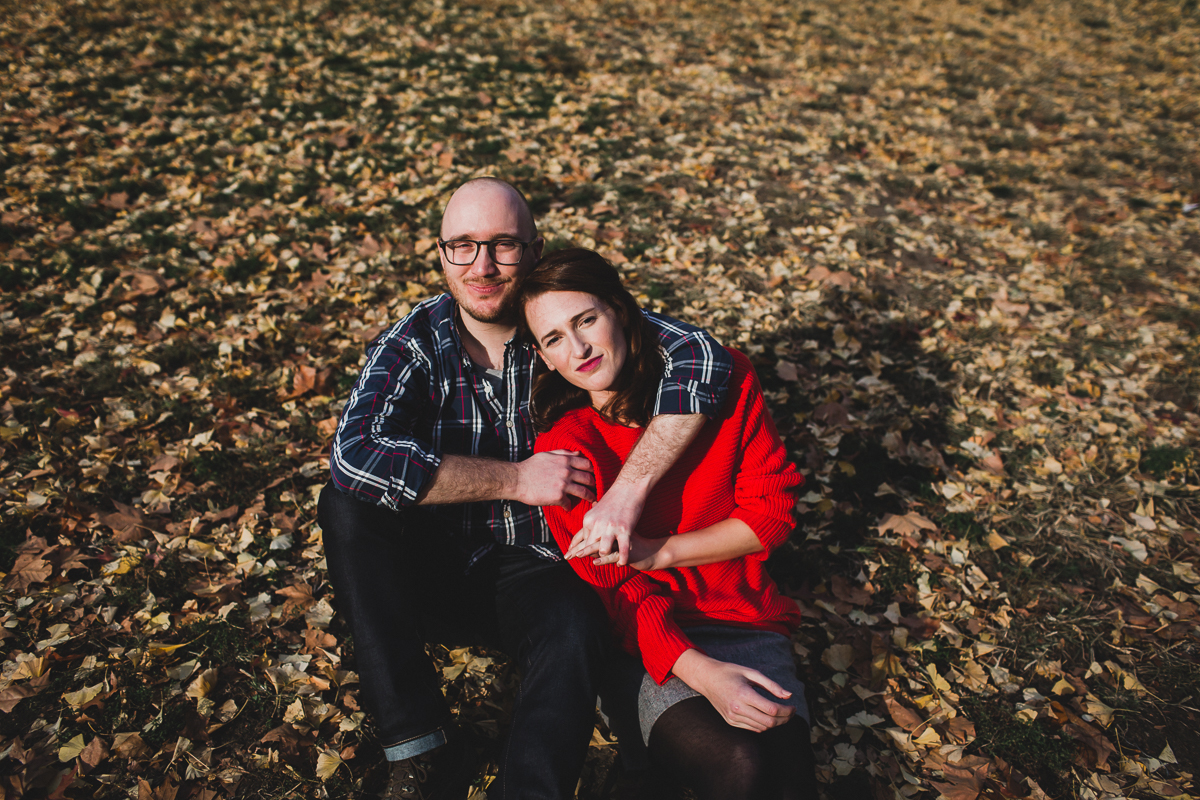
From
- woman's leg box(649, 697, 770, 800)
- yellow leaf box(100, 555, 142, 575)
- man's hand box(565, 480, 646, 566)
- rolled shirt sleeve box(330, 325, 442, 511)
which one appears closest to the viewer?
woman's leg box(649, 697, 770, 800)

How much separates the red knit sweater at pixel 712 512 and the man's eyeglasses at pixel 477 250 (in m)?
0.81

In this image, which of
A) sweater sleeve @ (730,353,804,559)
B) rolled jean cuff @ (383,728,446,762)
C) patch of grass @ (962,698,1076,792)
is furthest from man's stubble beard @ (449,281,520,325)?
patch of grass @ (962,698,1076,792)

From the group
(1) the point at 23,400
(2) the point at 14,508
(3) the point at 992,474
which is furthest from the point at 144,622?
(3) the point at 992,474

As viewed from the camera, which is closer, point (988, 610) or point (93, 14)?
point (988, 610)

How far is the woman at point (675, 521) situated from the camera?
2219 mm

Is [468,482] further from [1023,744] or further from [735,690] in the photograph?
[1023,744]

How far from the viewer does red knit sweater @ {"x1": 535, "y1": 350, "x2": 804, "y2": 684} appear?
8.07ft

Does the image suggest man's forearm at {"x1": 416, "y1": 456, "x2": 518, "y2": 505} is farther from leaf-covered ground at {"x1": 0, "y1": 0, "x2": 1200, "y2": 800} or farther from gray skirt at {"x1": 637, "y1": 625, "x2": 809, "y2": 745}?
leaf-covered ground at {"x1": 0, "y1": 0, "x2": 1200, "y2": 800}

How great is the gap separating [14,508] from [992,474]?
20.0 feet

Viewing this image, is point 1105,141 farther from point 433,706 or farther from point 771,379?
point 433,706

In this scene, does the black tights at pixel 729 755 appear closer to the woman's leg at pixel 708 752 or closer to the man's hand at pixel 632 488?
the woman's leg at pixel 708 752

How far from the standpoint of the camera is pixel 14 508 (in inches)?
140

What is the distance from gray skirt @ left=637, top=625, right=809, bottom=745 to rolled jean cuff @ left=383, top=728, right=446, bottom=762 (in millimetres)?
795

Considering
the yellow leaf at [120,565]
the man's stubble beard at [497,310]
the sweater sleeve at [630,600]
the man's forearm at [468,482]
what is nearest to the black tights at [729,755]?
the sweater sleeve at [630,600]
